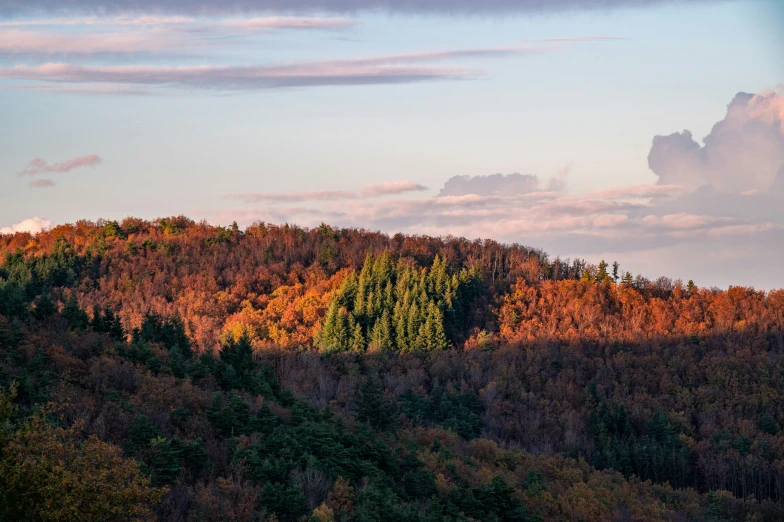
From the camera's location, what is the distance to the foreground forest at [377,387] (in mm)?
52281

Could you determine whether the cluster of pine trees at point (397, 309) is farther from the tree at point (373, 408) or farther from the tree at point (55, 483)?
the tree at point (55, 483)

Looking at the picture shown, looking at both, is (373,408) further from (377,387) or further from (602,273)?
(602,273)

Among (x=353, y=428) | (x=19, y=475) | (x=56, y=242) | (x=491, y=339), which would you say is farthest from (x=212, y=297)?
(x=19, y=475)

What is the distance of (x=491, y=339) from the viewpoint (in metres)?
160

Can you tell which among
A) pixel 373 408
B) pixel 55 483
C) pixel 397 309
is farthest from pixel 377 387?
pixel 397 309

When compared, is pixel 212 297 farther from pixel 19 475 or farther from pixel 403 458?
pixel 19 475

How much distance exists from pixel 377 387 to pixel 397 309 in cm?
6734

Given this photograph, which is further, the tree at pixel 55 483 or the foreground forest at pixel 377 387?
the foreground forest at pixel 377 387

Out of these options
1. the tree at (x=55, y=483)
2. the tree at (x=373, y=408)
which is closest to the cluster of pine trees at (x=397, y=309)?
the tree at (x=373, y=408)

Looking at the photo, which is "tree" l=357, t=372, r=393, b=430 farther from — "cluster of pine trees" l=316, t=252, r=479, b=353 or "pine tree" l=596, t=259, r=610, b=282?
"pine tree" l=596, t=259, r=610, b=282

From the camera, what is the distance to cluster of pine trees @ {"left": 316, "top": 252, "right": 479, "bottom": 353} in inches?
5856

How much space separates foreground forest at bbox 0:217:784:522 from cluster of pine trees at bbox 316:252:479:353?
42 cm

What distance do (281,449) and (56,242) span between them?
14691cm

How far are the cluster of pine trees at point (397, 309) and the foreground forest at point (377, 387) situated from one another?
1.38 feet
